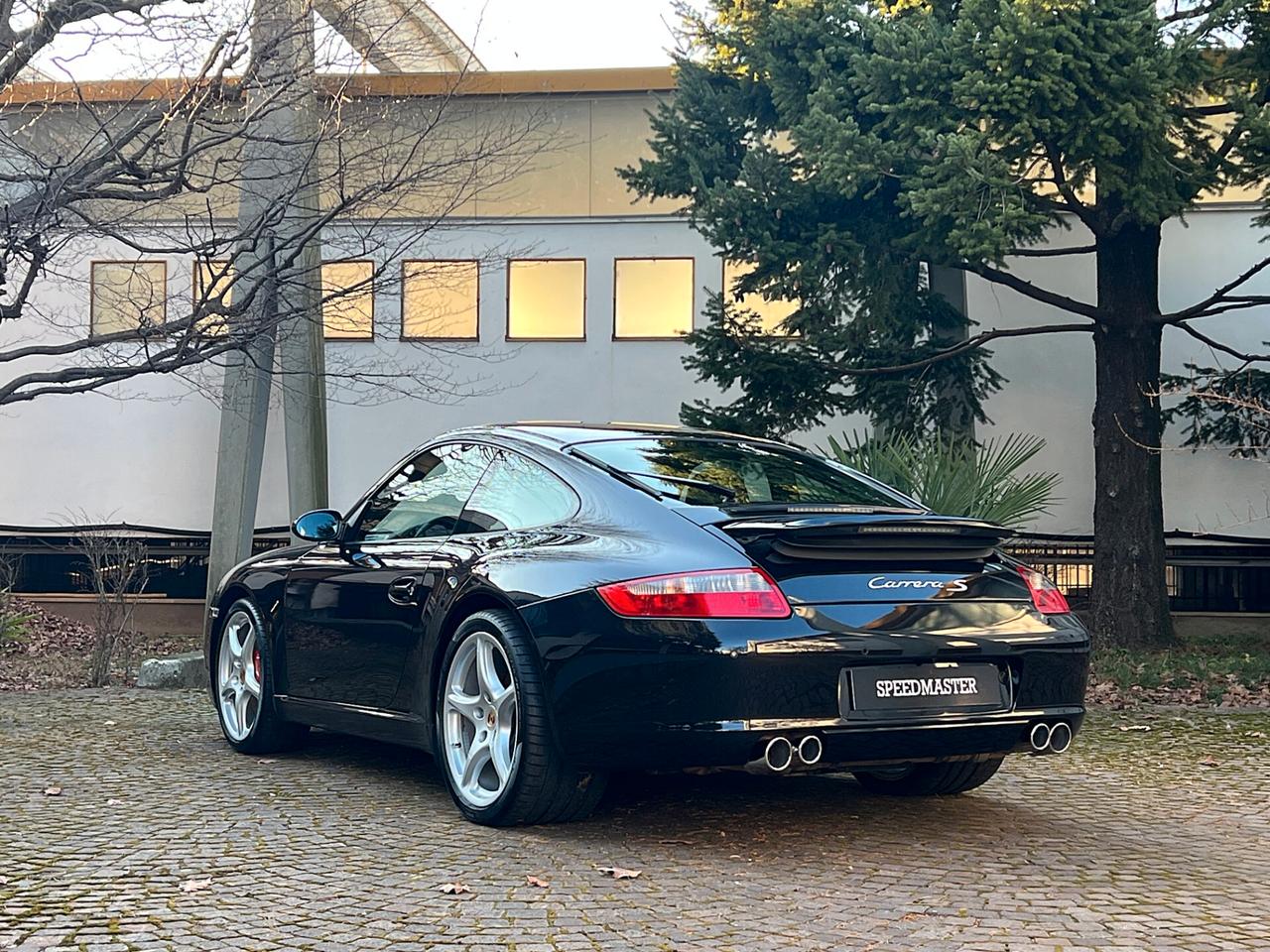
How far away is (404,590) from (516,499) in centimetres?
60

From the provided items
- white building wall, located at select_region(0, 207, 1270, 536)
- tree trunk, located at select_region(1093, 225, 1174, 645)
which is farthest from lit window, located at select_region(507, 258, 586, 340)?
tree trunk, located at select_region(1093, 225, 1174, 645)

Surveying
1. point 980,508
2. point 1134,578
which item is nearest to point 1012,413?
point 1134,578

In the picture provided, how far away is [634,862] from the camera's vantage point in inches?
194

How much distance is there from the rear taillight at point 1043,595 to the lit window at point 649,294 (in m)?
15.7

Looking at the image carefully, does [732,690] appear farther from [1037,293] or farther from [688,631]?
[1037,293]

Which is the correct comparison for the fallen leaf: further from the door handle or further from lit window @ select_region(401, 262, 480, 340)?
lit window @ select_region(401, 262, 480, 340)

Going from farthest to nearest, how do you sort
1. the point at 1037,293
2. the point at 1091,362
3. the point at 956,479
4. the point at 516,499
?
the point at 1091,362, the point at 1037,293, the point at 956,479, the point at 516,499

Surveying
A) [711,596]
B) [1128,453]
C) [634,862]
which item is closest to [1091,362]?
[1128,453]

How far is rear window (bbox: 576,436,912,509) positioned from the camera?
225 inches

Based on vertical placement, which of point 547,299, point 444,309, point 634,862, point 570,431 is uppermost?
point 547,299

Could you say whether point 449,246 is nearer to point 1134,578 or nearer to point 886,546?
point 1134,578

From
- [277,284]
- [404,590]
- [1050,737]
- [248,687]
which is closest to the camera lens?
[1050,737]

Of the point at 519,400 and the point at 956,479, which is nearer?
the point at 956,479

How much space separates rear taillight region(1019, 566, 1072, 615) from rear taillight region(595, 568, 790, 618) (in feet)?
3.56
